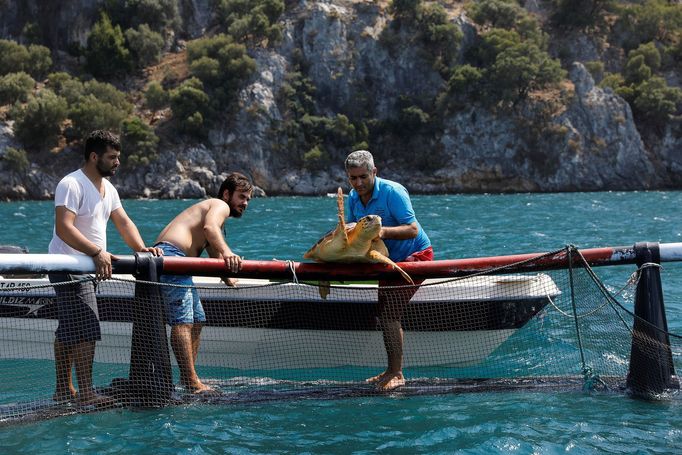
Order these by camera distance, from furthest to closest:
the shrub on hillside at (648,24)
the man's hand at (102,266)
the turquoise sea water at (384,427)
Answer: the shrub on hillside at (648,24) → the man's hand at (102,266) → the turquoise sea water at (384,427)

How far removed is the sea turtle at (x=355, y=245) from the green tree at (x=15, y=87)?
73.2m

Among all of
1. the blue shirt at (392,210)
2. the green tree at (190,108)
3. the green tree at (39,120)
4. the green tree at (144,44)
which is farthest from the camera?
the green tree at (144,44)

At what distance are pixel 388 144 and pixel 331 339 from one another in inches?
2987

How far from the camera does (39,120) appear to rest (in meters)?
68.7

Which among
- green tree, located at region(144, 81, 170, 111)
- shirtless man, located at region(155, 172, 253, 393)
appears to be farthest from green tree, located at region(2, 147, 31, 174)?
shirtless man, located at region(155, 172, 253, 393)

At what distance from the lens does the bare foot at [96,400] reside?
5641 mm

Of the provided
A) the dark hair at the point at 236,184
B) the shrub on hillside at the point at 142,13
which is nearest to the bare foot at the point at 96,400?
the dark hair at the point at 236,184

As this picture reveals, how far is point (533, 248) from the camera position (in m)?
20.3

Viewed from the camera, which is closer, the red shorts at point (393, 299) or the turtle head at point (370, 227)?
the turtle head at point (370, 227)

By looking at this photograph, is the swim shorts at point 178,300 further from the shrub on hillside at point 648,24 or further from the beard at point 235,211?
the shrub on hillside at point 648,24

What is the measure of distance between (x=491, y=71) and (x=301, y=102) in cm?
2047

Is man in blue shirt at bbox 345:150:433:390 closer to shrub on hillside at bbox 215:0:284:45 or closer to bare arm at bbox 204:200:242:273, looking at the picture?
bare arm at bbox 204:200:242:273

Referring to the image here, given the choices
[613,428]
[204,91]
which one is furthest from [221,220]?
[204,91]

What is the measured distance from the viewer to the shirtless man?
5.92m
